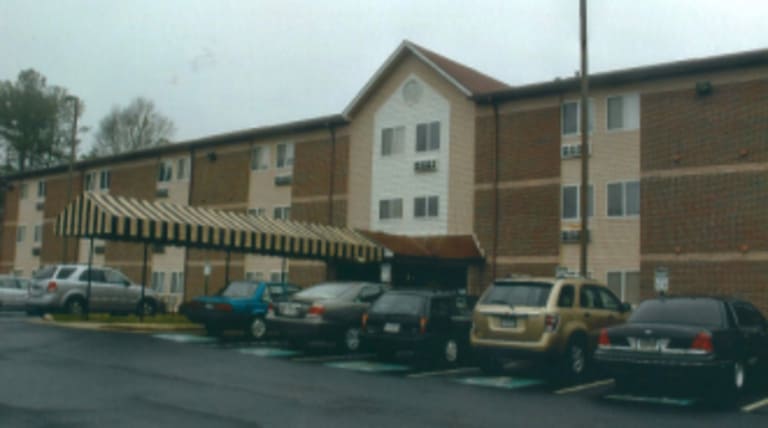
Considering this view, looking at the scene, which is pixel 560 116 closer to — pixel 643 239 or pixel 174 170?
pixel 643 239

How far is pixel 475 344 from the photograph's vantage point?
13.6 meters

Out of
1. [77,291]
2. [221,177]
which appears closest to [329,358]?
[77,291]

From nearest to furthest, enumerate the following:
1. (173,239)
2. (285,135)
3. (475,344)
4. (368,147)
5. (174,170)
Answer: (475,344), (173,239), (368,147), (285,135), (174,170)

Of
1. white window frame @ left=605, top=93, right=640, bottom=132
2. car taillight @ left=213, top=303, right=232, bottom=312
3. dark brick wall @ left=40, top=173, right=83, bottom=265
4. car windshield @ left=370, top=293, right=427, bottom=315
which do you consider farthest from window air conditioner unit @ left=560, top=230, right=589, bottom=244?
dark brick wall @ left=40, top=173, right=83, bottom=265

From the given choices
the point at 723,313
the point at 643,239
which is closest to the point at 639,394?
the point at 723,313

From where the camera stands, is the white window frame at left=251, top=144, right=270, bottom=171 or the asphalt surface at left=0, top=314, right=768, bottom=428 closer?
the asphalt surface at left=0, top=314, right=768, bottom=428

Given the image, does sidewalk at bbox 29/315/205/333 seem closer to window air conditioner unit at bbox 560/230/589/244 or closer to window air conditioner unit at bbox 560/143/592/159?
window air conditioner unit at bbox 560/230/589/244

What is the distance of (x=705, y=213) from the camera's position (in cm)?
2247

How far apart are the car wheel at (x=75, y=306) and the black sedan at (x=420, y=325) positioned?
14.1 meters

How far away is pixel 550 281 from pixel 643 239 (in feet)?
36.1

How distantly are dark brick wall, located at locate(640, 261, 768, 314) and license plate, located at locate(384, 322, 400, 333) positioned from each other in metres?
10.3

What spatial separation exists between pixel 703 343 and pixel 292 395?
570 centimetres

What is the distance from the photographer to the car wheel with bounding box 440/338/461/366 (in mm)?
15210

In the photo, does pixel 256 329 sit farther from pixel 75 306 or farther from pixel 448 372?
pixel 75 306
